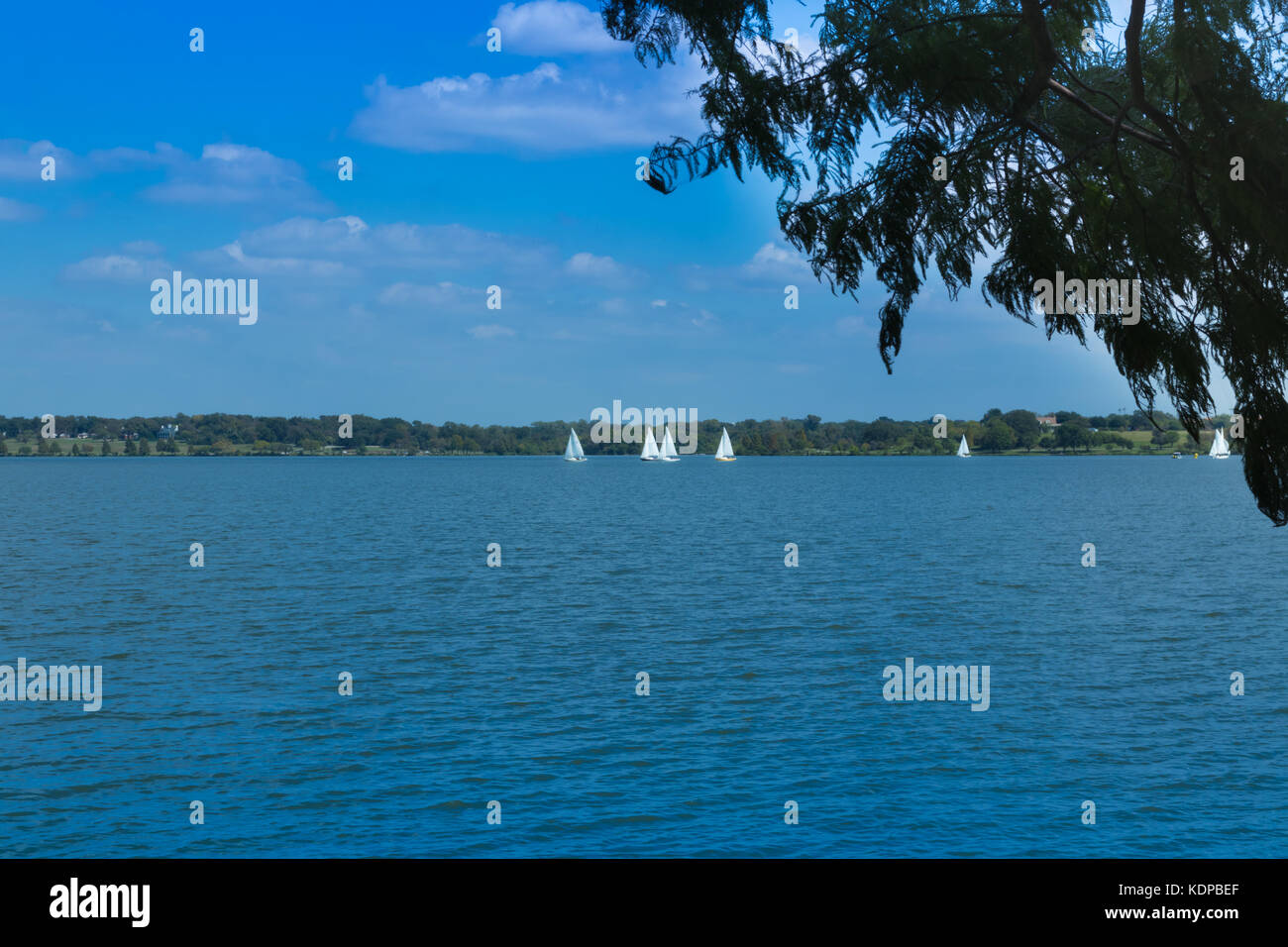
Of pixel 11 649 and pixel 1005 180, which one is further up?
pixel 1005 180

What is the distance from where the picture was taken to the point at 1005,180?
11.1m

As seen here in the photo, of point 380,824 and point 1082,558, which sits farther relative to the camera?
point 1082,558

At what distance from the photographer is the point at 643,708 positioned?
25.2 m

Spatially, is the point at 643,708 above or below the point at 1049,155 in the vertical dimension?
below

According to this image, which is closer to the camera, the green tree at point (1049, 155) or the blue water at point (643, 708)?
→ the green tree at point (1049, 155)

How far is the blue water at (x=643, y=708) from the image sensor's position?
60.6 feet

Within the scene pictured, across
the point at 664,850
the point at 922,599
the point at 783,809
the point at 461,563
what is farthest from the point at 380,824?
the point at 461,563

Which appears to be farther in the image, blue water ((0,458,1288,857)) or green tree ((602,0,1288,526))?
blue water ((0,458,1288,857))

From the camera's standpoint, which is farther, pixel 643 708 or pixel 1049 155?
pixel 643 708

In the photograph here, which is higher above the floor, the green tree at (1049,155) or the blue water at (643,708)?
the green tree at (1049,155)

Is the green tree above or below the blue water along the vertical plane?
above

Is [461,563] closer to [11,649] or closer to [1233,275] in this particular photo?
[11,649]

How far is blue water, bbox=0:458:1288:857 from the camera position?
1847 cm
